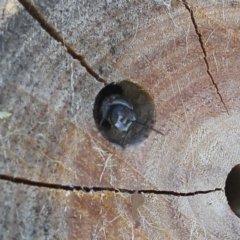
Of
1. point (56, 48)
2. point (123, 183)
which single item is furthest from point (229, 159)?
point (56, 48)

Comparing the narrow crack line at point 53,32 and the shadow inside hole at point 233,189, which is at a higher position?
the narrow crack line at point 53,32

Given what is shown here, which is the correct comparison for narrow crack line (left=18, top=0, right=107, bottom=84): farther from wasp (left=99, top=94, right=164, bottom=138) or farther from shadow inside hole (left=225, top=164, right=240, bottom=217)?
shadow inside hole (left=225, top=164, right=240, bottom=217)


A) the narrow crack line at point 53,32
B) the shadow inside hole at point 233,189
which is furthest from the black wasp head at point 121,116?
the shadow inside hole at point 233,189

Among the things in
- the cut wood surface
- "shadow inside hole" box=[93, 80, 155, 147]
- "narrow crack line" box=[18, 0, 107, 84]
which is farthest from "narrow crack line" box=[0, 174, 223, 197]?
"narrow crack line" box=[18, 0, 107, 84]

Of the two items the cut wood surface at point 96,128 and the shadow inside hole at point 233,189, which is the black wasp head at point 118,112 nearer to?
the cut wood surface at point 96,128

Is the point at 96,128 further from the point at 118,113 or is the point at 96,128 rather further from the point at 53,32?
the point at 53,32

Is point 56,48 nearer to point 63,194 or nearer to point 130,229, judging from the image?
point 63,194
